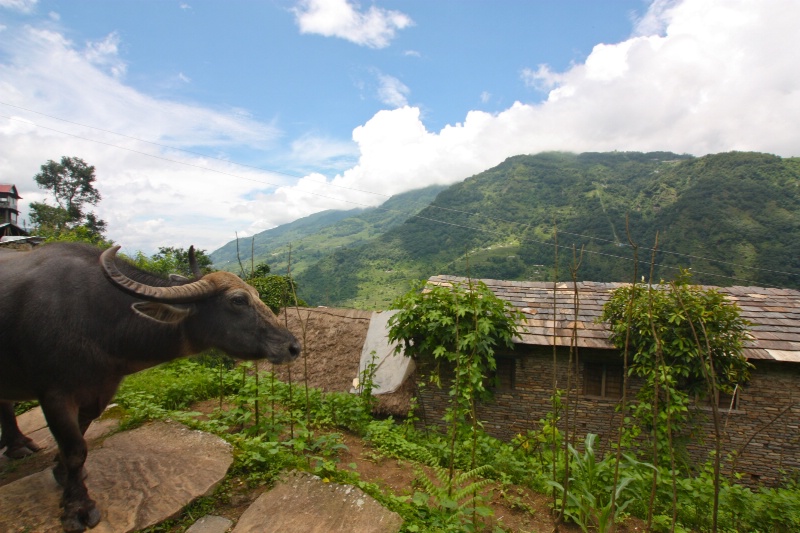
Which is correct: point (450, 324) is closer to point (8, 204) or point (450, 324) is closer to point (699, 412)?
point (699, 412)

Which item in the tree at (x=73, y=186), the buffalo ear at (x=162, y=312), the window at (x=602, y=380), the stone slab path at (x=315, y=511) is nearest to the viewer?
the stone slab path at (x=315, y=511)

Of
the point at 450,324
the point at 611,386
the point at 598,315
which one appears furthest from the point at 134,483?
the point at 598,315

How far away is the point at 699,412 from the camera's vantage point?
761 centimetres

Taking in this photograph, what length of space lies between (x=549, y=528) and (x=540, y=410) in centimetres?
588

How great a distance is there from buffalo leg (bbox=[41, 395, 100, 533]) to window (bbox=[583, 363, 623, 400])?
8701mm

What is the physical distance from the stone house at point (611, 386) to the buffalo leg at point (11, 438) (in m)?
6.69

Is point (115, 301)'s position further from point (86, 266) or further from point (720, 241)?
point (720, 241)

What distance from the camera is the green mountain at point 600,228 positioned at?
3528cm

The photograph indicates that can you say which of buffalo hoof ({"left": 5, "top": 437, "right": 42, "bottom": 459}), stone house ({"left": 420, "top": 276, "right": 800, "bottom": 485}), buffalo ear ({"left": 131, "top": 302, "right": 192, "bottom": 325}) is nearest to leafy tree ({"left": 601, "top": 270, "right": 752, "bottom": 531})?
stone house ({"left": 420, "top": 276, "right": 800, "bottom": 485})

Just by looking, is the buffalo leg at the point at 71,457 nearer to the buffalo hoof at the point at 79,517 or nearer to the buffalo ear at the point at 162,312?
the buffalo hoof at the point at 79,517

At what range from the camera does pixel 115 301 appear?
2.85 meters

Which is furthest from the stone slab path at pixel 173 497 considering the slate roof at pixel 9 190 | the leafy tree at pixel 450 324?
the slate roof at pixel 9 190

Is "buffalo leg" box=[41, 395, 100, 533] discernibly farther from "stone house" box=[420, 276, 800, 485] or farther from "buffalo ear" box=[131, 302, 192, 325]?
"stone house" box=[420, 276, 800, 485]

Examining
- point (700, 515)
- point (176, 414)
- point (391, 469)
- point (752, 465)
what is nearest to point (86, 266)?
point (176, 414)
